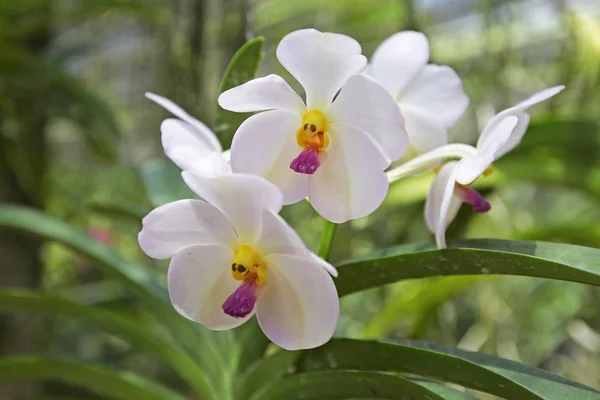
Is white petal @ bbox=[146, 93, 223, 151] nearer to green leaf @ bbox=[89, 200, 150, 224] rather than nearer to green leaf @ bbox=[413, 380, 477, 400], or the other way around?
green leaf @ bbox=[413, 380, 477, 400]

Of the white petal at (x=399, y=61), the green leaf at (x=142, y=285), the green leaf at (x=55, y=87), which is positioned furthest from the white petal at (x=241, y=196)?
the green leaf at (x=55, y=87)

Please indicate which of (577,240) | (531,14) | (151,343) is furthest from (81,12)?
(531,14)

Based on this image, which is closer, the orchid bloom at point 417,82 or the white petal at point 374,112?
the white petal at point 374,112

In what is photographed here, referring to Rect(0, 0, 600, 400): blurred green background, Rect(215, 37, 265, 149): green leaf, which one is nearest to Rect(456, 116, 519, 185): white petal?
Rect(215, 37, 265, 149): green leaf

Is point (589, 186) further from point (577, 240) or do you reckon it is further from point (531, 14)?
point (531, 14)

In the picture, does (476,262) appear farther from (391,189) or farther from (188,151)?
(391,189)

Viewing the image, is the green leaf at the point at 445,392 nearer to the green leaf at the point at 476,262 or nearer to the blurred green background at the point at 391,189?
the green leaf at the point at 476,262
